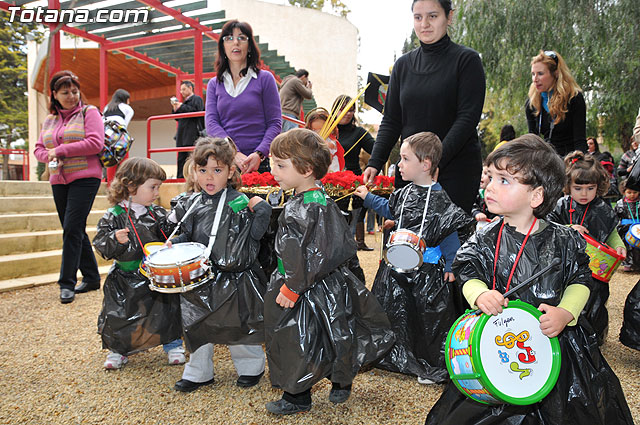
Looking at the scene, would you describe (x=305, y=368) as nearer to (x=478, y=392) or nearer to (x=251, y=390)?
(x=251, y=390)

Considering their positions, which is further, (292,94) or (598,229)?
(292,94)

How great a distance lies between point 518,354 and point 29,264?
544 cm

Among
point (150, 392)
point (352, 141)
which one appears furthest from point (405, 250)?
point (352, 141)

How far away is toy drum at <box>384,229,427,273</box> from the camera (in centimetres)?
243

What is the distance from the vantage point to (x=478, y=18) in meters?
10.7

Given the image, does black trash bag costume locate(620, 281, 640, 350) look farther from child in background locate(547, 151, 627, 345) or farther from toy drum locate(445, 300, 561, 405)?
toy drum locate(445, 300, 561, 405)

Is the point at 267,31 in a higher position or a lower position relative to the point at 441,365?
higher

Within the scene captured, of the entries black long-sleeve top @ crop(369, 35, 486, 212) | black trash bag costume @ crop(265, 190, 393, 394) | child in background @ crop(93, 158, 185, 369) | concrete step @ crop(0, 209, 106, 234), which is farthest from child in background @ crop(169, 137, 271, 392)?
concrete step @ crop(0, 209, 106, 234)

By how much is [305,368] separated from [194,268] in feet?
2.24

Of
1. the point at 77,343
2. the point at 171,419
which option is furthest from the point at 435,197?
the point at 77,343

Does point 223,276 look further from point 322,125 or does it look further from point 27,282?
point 27,282

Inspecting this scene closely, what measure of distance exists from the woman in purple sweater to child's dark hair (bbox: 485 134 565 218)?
1.71 metres

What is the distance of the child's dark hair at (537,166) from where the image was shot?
1802 millimetres

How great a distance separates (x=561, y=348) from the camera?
181 centimetres
